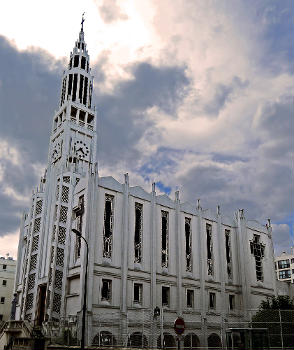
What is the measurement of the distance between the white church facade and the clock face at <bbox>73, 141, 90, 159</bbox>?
18 cm

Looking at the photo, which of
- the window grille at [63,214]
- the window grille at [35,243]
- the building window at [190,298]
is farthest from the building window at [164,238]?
the window grille at [35,243]

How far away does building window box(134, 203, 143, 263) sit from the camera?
42125 millimetres

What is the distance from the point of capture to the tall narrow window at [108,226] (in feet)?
130

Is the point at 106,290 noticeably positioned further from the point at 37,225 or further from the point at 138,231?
the point at 37,225

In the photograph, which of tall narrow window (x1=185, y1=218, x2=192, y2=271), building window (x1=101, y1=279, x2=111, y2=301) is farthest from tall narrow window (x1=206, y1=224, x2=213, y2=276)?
building window (x1=101, y1=279, x2=111, y2=301)

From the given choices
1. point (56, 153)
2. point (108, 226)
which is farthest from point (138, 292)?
point (56, 153)

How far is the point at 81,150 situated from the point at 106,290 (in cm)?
2197

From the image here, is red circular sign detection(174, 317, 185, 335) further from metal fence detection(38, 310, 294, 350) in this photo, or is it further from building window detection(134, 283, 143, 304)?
building window detection(134, 283, 143, 304)

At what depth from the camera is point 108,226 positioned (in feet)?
133

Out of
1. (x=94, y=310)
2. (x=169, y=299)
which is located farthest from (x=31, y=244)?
(x=169, y=299)

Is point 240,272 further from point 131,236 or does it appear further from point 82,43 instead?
point 82,43

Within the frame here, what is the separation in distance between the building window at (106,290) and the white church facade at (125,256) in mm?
105

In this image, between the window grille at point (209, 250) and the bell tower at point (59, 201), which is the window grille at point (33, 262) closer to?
the bell tower at point (59, 201)

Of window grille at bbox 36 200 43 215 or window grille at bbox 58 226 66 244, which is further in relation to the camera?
window grille at bbox 36 200 43 215
